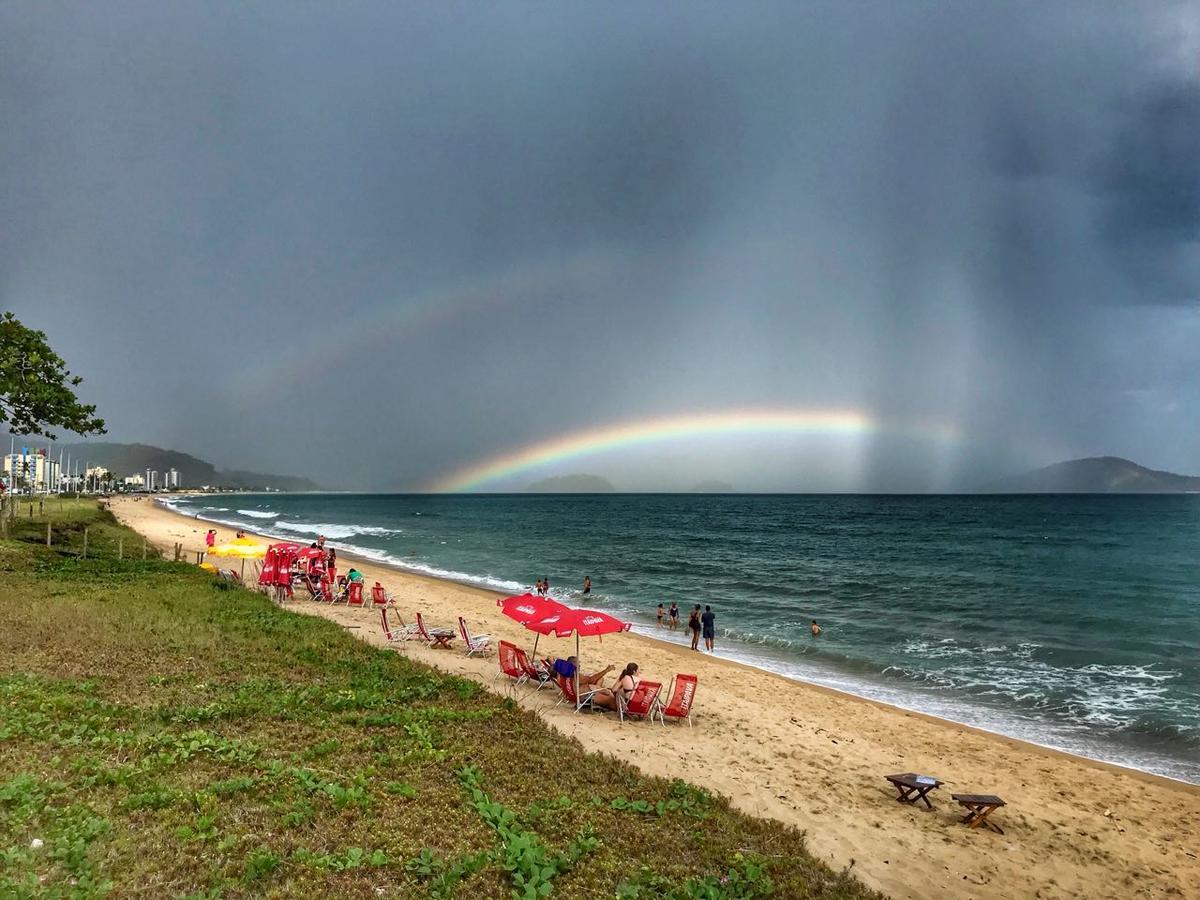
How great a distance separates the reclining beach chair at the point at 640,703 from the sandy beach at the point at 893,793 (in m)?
0.29

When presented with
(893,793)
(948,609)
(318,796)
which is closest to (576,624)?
(893,793)

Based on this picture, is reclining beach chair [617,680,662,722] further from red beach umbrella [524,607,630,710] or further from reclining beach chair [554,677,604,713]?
red beach umbrella [524,607,630,710]

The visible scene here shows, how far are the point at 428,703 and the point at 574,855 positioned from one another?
5206mm

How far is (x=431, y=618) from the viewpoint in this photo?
74.6 feet

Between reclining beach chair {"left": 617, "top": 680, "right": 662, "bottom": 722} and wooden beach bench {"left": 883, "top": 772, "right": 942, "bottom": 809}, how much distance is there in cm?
433

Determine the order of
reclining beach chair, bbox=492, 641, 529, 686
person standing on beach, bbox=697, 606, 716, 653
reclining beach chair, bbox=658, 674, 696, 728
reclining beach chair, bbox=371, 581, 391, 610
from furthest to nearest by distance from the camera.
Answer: reclining beach chair, bbox=371, 581, 391, 610, person standing on beach, bbox=697, 606, 716, 653, reclining beach chair, bbox=492, 641, 529, 686, reclining beach chair, bbox=658, 674, 696, 728

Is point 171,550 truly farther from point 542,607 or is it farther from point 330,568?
point 542,607

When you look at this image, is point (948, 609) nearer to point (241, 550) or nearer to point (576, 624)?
point (576, 624)

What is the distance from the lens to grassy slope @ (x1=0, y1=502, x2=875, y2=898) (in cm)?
529

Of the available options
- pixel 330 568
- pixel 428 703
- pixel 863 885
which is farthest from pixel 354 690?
pixel 330 568

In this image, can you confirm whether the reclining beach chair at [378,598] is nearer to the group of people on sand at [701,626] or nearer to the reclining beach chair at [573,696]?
the group of people on sand at [701,626]

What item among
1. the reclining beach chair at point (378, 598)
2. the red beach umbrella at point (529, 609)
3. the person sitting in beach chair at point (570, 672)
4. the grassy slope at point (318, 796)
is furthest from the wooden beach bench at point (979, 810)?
the reclining beach chair at point (378, 598)

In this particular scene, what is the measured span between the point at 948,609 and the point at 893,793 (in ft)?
80.9

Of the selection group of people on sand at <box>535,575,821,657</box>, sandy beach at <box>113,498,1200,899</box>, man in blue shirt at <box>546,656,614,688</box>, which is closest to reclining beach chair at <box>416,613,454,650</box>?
sandy beach at <box>113,498,1200,899</box>
